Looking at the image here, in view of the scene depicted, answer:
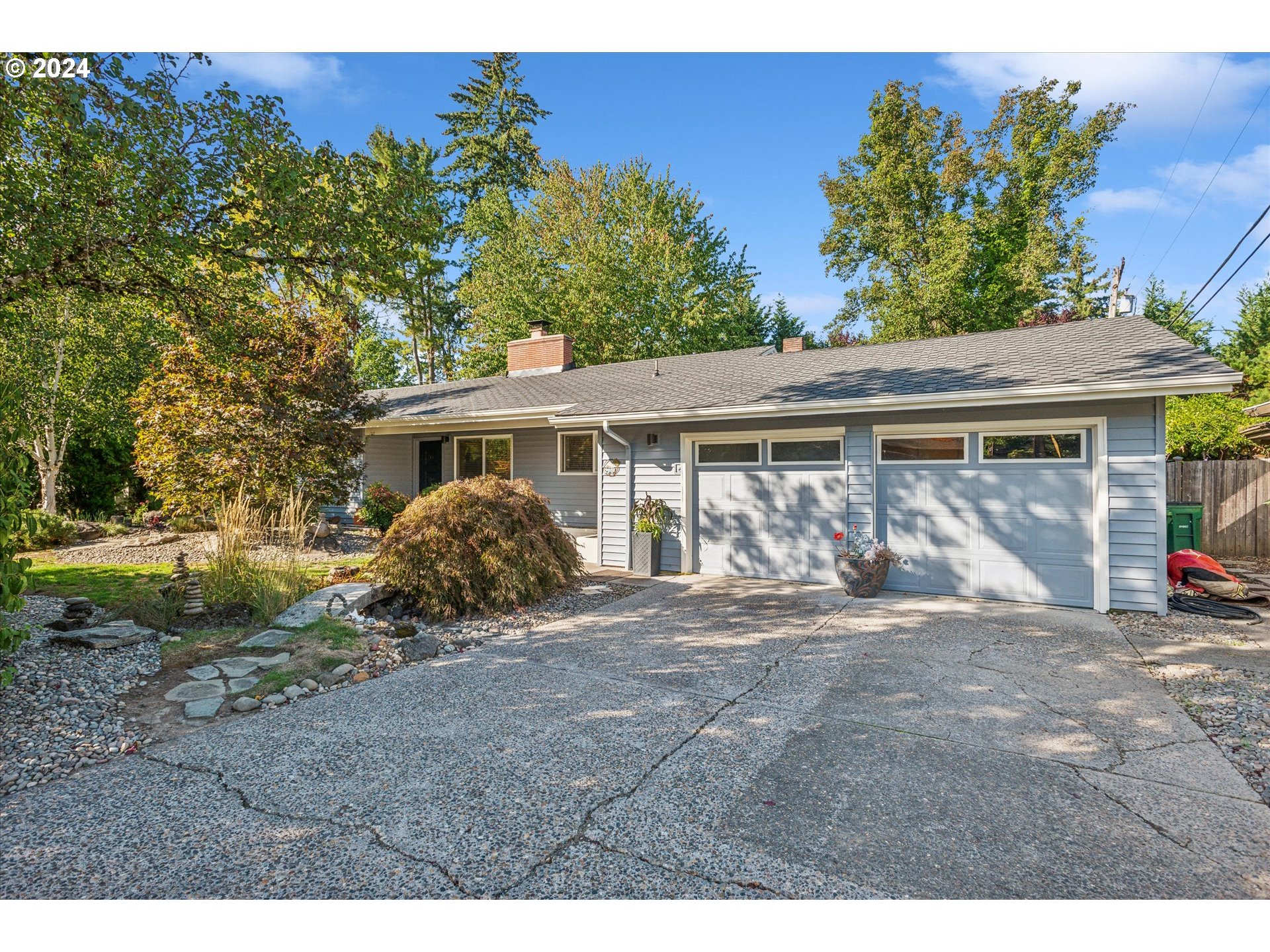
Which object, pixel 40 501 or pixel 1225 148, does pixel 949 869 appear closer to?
pixel 1225 148

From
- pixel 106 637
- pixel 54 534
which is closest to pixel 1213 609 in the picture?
pixel 106 637

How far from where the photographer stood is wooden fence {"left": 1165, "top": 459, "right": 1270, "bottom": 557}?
981 cm

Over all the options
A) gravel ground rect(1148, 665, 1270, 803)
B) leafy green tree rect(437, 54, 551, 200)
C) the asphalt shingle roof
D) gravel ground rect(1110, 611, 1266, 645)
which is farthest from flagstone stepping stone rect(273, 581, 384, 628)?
leafy green tree rect(437, 54, 551, 200)

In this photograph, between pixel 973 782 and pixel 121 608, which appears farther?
pixel 121 608

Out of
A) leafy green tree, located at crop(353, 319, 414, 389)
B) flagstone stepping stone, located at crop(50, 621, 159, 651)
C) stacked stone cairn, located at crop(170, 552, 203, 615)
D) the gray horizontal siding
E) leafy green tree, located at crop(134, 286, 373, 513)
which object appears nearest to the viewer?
flagstone stepping stone, located at crop(50, 621, 159, 651)

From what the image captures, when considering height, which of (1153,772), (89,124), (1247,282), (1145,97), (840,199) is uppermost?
(840,199)

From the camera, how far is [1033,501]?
6.72 m

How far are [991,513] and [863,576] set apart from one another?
5.13 feet

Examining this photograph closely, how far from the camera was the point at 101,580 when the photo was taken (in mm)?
7523

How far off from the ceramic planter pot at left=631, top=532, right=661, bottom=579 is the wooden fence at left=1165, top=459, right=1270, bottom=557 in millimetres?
8366

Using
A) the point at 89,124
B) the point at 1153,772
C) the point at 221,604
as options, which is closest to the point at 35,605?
the point at 221,604

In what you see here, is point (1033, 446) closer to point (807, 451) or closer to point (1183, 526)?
point (807, 451)

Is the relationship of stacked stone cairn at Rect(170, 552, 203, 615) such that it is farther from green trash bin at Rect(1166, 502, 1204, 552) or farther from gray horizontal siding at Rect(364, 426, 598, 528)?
green trash bin at Rect(1166, 502, 1204, 552)

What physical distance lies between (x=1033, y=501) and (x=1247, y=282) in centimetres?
2259
